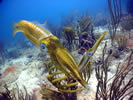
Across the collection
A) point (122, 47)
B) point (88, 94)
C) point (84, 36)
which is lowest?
point (88, 94)

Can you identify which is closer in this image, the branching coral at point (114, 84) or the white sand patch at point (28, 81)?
the branching coral at point (114, 84)

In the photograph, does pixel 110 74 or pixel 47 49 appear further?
pixel 110 74

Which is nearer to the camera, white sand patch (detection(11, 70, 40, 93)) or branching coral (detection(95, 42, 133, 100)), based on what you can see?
branching coral (detection(95, 42, 133, 100))

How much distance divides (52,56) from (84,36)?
592 centimetres

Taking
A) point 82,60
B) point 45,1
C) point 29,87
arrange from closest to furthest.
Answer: point 82,60 → point 29,87 → point 45,1

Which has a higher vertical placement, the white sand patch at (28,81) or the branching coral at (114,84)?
the white sand patch at (28,81)

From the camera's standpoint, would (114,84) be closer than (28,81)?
Yes

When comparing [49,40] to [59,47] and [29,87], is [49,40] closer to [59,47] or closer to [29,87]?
[59,47]

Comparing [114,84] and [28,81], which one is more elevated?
[28,81]

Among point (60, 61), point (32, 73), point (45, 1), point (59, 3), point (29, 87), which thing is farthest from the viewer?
point (59, 3)

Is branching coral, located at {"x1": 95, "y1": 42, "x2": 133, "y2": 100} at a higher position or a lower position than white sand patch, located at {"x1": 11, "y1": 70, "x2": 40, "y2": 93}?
lower

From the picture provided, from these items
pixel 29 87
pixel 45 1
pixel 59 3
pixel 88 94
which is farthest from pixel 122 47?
pixel 59 3

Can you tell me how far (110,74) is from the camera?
12.0 ft

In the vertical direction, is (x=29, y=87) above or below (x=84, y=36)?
below
